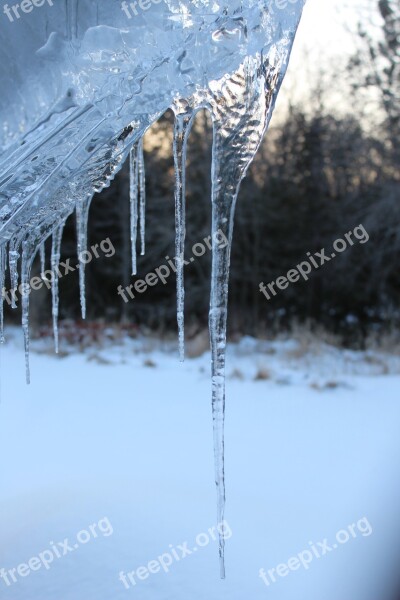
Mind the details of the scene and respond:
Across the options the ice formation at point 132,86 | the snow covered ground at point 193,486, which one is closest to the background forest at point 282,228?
the snow covered ground at point 193,486

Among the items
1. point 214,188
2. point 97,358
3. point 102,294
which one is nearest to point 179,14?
point 214,188

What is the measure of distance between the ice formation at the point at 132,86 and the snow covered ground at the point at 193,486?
55 centimetres

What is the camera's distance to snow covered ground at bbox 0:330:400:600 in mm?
1995

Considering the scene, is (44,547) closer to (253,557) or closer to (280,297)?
(253,557)

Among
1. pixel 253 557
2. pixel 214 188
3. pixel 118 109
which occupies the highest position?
pixel 118 109

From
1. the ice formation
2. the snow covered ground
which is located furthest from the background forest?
the ice formation

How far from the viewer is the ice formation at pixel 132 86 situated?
52.3 inches

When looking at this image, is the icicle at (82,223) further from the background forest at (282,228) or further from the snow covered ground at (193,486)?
the background forest at (282,228)

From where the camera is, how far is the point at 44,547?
2.17 meters

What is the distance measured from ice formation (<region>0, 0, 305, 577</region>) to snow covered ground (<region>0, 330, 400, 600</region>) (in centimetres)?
55

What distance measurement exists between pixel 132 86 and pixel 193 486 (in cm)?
194

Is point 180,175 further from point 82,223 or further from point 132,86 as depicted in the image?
point 82,223

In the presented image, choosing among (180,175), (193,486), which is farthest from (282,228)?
(180,175)

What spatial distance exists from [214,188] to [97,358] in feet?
14.8
